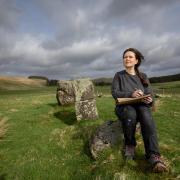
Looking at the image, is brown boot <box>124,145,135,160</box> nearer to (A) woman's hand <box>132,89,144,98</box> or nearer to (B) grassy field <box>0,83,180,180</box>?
(B) grassy field <box>0,83,180,180</box>

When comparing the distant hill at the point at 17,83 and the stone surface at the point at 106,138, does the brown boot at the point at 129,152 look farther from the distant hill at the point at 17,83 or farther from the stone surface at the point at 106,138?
the distant hill at the point at 17,83

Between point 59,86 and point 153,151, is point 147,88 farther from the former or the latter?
point 59,86

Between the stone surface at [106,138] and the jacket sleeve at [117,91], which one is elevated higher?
the jacket sleeve at [117,91]

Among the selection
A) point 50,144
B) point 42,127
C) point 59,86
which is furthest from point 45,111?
point 50,144

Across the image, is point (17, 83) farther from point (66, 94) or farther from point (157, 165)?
point (157, 165)

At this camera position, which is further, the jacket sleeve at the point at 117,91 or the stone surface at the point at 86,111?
the stone surface at the point at 86,111

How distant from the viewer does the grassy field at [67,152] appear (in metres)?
9.46

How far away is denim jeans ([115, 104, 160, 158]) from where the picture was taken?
8.93 metres

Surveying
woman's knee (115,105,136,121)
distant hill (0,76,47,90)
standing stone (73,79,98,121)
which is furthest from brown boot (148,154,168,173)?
distant hill (0,76,47,90)

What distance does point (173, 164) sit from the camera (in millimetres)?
9383

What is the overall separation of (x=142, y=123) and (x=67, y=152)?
466 cm

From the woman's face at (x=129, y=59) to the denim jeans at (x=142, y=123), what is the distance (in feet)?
4.51

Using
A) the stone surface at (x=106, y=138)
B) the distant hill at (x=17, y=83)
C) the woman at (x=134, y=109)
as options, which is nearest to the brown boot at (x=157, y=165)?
the woman at (x=134, y=109)

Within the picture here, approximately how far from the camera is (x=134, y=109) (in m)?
9.25
